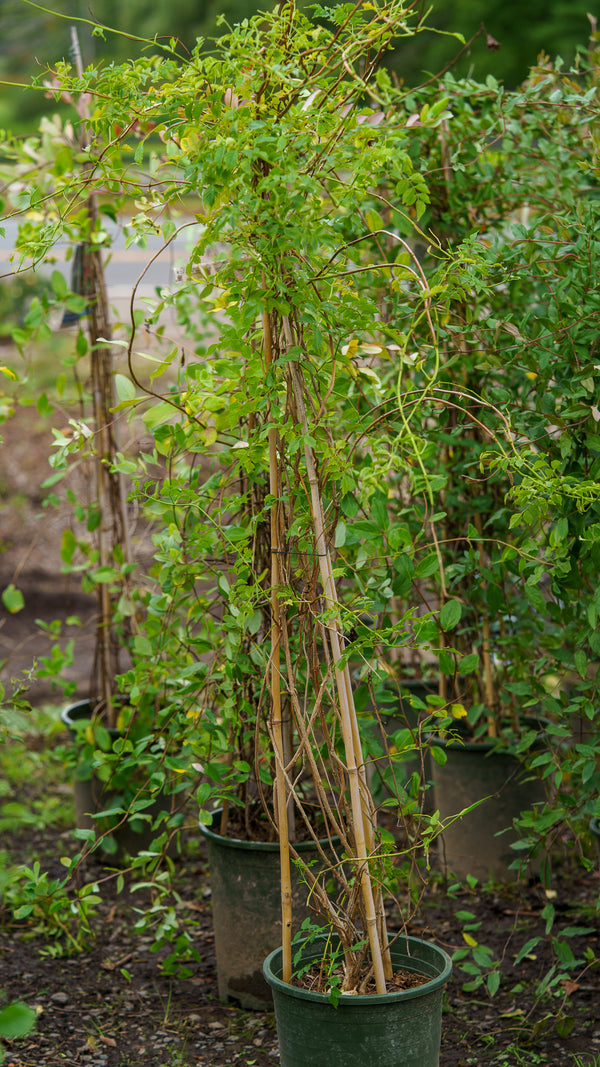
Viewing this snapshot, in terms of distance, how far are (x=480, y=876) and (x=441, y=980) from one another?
1.24 meters

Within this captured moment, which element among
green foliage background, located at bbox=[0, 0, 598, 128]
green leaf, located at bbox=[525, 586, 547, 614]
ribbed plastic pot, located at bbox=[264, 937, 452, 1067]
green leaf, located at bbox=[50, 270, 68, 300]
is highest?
green foliage background, located at bbox=[0, 0, 598, 128]

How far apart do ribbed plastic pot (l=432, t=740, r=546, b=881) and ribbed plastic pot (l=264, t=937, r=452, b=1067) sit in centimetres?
112

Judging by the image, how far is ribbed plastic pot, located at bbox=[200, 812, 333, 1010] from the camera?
193 cm

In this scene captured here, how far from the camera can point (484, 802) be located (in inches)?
102

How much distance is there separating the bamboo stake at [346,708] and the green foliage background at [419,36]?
619 cm

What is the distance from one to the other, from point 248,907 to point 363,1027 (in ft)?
1.92

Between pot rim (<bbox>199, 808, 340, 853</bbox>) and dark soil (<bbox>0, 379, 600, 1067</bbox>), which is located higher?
pot rim (<bbox>199, 808, 340, 853</bbox>)

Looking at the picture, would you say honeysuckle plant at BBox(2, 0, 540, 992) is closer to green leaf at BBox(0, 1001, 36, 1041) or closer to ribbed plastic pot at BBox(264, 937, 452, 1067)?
ribbed plastic pot at BBox(264, 937, 452, 1067)

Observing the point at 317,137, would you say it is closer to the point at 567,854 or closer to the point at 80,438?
the point at 80,438

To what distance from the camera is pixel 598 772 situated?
6.00 ft

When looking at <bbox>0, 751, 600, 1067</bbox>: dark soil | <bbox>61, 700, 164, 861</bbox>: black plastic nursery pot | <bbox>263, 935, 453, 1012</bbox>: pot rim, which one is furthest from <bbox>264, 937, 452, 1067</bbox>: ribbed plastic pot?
<bbox>61, 700, 164, 861</bbox>: black plastic nursery pot

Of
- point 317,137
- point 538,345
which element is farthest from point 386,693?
point 317,137

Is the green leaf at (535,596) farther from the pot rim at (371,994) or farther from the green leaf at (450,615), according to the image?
the pot rim at (371,994)

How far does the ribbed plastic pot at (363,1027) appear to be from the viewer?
141cm
